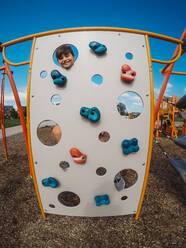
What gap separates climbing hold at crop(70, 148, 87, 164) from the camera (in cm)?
102

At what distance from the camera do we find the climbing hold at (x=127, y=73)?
36.6 inches

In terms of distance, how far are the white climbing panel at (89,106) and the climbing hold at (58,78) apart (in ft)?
0.16

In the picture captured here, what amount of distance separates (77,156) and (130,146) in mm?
438

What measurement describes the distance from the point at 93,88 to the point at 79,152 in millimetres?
526

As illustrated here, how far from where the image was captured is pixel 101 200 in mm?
1121

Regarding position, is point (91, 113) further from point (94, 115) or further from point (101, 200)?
point (101, 200)

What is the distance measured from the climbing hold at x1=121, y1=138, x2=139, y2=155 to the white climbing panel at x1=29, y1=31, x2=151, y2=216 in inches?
1.5

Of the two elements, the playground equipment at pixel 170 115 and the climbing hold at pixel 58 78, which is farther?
the playground equipment at pixel 170 115

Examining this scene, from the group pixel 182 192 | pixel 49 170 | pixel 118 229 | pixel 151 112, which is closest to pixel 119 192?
pixel 118 229

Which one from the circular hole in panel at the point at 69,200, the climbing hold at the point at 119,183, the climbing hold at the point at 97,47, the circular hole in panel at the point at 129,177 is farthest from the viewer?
the circular hole in panel at the point at 129,177

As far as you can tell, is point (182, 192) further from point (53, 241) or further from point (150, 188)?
point (53, 241)

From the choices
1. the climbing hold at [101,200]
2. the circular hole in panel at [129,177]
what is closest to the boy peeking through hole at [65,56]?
the climbing hold at [101,200]

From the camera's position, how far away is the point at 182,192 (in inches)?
67.8

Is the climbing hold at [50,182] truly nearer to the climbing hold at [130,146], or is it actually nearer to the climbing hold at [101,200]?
the climbing hold at [101,200]
